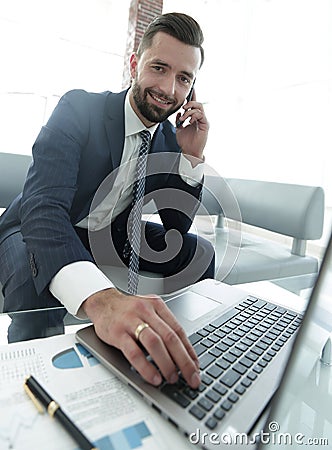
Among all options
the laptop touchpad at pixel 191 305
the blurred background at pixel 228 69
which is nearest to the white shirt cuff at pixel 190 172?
the laptop touchpad at pixel 191 305

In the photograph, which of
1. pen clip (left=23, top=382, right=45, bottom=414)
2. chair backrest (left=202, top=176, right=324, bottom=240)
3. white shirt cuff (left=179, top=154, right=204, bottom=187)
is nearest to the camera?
pen clip (left=23, top=382, right=45, bottom=414)

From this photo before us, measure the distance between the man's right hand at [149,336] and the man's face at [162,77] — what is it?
766 mm

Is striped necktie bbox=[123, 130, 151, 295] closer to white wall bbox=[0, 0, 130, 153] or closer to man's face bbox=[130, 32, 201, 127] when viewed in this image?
man's face bbox=[130, 32, 201, 127]

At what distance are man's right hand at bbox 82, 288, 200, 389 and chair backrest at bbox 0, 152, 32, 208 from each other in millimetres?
1129

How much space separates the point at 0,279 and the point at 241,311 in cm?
65

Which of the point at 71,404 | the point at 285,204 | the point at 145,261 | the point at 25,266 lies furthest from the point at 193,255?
the point at 71,404

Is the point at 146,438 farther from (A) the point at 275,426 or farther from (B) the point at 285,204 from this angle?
(B) the point at 285,204

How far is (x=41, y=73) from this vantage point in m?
4.98

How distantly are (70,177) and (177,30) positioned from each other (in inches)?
22.5

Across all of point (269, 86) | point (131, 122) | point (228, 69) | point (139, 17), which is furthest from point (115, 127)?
point (228, 69)

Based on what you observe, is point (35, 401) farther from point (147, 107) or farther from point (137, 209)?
point (147, 107)

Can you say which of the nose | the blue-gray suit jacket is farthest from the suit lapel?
the nose

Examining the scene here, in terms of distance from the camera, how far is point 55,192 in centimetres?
74

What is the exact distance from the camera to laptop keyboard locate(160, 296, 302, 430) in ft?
1.10
